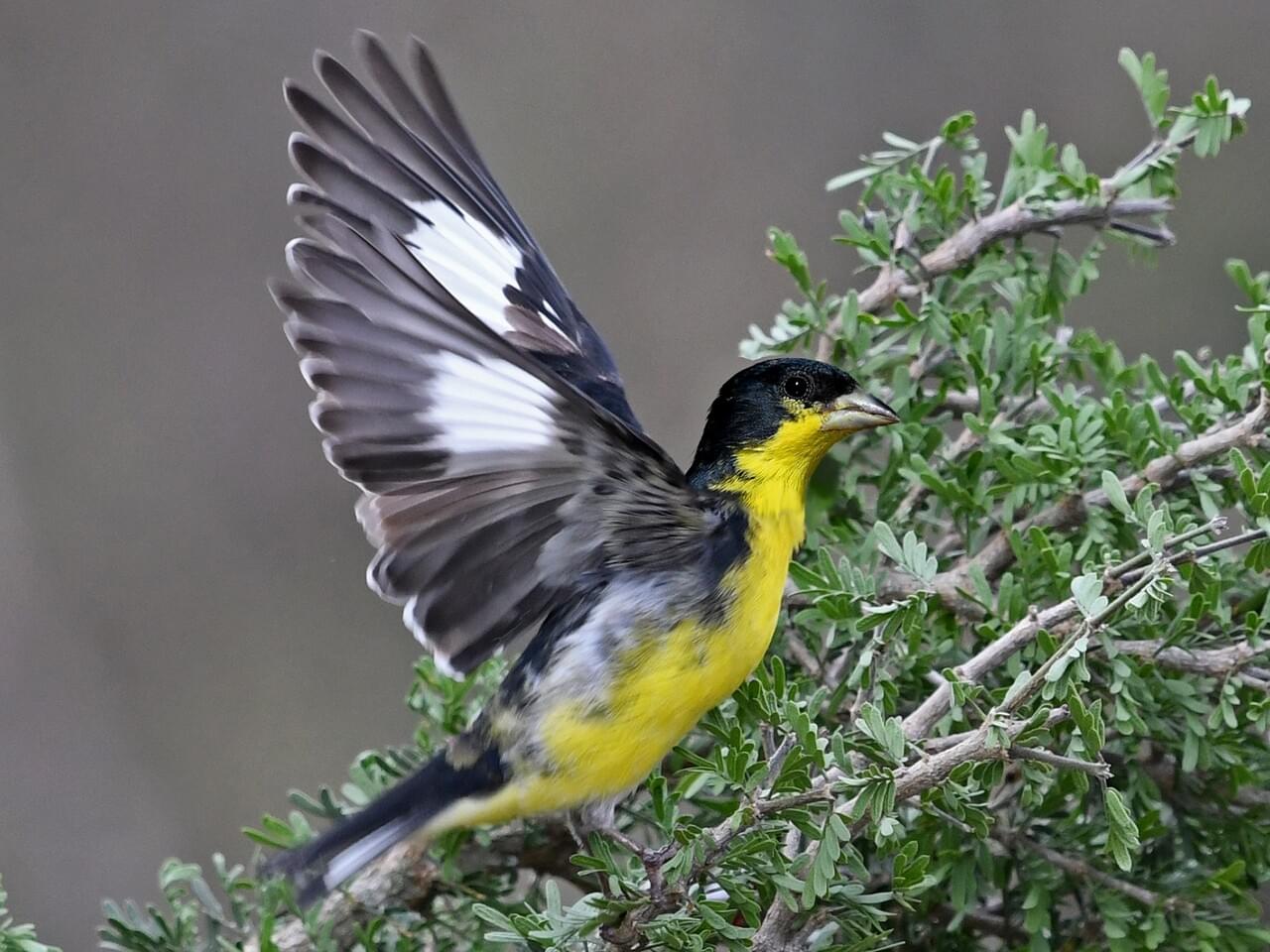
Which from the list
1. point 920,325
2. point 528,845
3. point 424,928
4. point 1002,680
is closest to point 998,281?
point 920,325

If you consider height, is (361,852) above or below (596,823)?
above

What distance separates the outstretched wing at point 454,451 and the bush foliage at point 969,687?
183 mm

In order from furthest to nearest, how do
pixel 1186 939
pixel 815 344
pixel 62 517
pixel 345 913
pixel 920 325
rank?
pixel 62 517, pixel 815 344, pixel 920 325, pixel 345 913, pixel 1186 939

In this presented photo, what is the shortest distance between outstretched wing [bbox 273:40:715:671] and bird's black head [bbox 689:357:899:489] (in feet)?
0.39

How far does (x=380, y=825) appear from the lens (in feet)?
5.82

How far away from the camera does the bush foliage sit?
4.80 ft

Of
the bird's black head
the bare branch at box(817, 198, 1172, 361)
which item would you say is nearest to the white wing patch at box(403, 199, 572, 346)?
the bird's black head

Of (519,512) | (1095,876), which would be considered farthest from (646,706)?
(1095,876)

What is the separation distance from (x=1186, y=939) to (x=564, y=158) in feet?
13.0

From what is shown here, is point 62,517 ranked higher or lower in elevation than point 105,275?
lower

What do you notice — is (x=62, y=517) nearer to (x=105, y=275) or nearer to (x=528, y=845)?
(x=105, y=275)

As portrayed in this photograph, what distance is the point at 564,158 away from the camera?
5.29 metres

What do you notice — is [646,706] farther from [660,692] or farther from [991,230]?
[991,230]

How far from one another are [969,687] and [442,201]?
997 millimetres
